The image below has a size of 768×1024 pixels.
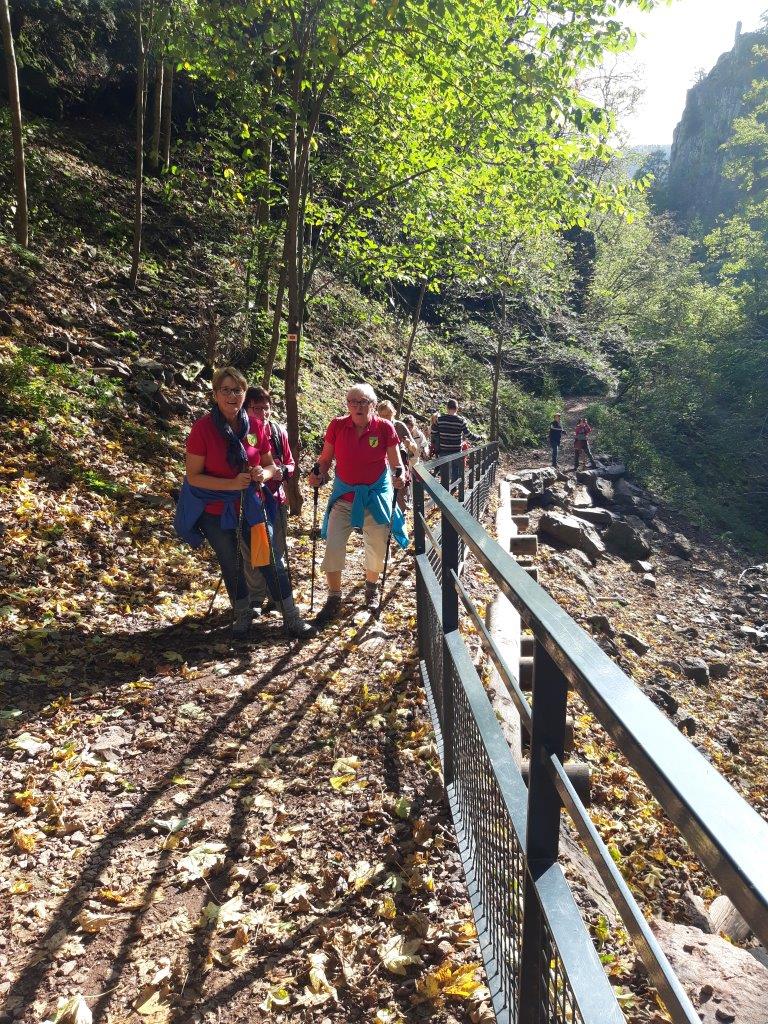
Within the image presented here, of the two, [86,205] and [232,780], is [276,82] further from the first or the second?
[232,780]

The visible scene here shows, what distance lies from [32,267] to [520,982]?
1247 cm

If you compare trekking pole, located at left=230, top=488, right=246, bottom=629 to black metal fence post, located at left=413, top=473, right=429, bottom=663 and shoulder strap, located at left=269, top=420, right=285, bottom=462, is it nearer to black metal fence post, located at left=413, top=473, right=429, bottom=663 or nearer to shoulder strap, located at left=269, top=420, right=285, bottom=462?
shoulder strap, located at left=269, top=420, right=285, bottom=462

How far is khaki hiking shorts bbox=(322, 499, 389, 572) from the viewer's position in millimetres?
5969

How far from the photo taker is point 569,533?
15.7 meters

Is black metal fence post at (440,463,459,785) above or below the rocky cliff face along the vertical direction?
below

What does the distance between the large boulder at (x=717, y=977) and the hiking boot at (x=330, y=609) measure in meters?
3.72

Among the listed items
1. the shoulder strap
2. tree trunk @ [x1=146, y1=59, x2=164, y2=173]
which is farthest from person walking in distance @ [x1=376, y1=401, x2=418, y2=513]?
tree trunk @ [x1=146, y1=59, x2=164, y2=173]

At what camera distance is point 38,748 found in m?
4.01

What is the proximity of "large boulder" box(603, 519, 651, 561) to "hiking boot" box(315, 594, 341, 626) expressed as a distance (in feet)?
44.8

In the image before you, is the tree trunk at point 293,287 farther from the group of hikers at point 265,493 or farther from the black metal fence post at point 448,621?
the black metal fence post at point 448,621

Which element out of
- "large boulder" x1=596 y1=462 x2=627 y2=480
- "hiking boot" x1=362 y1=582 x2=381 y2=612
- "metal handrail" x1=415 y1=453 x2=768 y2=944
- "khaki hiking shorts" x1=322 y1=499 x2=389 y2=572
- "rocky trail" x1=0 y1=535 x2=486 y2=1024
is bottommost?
"rocky trail" x1=0 y1=535 x2=486 y2=1024

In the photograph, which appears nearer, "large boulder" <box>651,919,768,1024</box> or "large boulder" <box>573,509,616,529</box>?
"large boulder" <box>651,919,768,1024</box>

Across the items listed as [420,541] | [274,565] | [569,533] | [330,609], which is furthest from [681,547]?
[420,541]

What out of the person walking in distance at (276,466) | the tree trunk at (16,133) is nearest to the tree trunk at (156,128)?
the tree trunk at (16,133)
